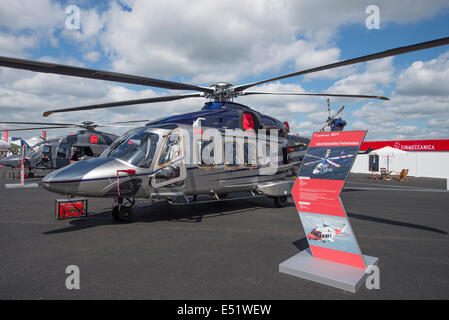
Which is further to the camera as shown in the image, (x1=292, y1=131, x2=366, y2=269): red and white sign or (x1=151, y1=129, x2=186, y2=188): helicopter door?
(x1=151, y1=129, x2=186, y2=188): helicopter door

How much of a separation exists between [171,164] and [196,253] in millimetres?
2636

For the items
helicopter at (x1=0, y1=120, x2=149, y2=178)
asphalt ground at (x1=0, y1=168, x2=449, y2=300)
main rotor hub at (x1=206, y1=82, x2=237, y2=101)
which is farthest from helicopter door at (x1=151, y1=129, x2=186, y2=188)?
helicopter at (x1=0, y1=120, x2=149, y2=178)

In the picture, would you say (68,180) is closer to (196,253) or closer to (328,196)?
(196,253)

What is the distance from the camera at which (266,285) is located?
3.46 meters

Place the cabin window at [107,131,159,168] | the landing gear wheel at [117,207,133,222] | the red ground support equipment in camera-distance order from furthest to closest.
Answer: the red ground support equipment
the landing gear wheel at [117,207,133,222]
the cabin window at [107,131,159,168]

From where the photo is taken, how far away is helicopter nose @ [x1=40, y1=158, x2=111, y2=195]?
17.8ft

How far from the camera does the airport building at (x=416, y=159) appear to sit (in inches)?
999

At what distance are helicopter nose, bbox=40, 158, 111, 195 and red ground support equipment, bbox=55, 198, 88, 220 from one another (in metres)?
1.63

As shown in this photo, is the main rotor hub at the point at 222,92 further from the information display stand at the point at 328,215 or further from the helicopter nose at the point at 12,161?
the helicopter nose at the point at 12,161

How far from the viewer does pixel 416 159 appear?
27.3 meters

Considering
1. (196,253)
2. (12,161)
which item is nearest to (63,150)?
(12,161)

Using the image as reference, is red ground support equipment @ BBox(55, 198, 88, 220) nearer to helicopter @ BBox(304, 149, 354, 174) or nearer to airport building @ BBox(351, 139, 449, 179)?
helicopter @ BBox(304, 149, 354, 174)

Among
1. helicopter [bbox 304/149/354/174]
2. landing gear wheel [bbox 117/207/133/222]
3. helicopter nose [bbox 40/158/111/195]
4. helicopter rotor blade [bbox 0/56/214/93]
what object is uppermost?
helicopter rotor blade [bbox 0/56/214/93]

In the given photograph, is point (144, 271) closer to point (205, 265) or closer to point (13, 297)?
point (205, 265)
